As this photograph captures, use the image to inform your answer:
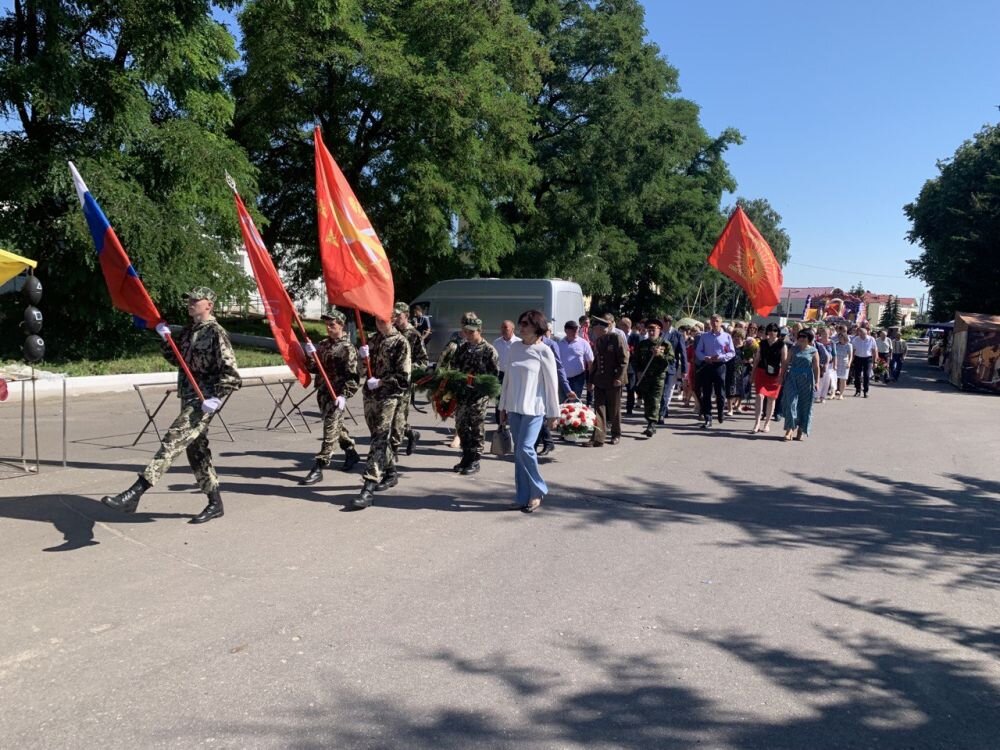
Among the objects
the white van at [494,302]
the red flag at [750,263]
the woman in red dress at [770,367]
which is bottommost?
the woman in red dress at [770,367]

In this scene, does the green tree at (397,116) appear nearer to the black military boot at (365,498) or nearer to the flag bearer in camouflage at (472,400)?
the flag bearer in camouflage at (472,400)

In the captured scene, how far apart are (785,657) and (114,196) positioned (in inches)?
700

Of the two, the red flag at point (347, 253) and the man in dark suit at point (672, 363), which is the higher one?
the red flag at point (347, 253)

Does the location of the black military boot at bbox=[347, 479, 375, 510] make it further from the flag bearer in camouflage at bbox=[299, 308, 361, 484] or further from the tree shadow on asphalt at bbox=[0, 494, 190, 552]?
the tree shadow on asphalt at bbox=[0, 494, 190, 552]

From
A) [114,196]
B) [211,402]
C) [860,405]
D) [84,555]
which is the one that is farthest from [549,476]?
[114,196]

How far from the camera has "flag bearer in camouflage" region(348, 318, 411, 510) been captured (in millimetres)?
7379

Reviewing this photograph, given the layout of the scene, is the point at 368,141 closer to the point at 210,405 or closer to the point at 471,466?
the point at 471,466

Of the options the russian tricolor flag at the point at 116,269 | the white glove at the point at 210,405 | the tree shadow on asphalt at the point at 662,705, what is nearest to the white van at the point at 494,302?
the russian tricolor flag at the point at 116,269

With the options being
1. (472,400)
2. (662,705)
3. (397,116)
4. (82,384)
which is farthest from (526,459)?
(397,116)

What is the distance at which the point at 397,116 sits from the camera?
26.1 metres

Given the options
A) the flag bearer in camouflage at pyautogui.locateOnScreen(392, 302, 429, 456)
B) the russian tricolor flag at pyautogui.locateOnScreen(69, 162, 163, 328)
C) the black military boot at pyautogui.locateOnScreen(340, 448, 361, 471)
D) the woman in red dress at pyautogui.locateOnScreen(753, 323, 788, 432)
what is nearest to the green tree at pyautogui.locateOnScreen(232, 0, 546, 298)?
the woman in red dress at pyautogui.locateOnScreen(753, 323, 788, 432)

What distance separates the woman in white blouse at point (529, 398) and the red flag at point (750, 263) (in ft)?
31.2

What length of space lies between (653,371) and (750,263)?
4.72 metres

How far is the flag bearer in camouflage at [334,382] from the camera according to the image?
8.40m
